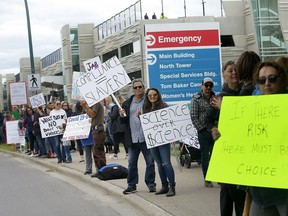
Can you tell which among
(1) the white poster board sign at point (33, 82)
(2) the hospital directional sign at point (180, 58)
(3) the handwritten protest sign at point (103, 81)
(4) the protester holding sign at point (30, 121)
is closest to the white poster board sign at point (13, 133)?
(1) the white poster board sign at point (33, 82)

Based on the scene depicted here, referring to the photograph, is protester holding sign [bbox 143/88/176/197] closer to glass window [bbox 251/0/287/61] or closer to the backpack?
the backpack

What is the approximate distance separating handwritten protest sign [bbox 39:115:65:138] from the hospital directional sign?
4784mm

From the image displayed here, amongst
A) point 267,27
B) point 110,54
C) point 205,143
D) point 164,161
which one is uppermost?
point 267,27

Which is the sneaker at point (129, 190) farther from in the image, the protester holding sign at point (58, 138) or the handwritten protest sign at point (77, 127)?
the protester holding sign at point (58, 138)

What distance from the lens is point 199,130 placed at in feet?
26.6

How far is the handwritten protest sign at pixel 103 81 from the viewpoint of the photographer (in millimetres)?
9617

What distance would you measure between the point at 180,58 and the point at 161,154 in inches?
166

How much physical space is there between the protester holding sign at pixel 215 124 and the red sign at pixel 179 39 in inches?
231

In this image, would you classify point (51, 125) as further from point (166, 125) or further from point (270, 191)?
point (270, 191)

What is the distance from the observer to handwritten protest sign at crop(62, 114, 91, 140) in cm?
1255

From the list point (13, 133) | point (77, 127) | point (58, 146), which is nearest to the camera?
point (77, 127)

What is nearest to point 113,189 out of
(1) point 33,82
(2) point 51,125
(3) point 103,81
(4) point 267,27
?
(3) point 103,81

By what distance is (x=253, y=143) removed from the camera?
3.81 metres

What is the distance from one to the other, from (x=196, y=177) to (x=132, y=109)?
8.28ft
